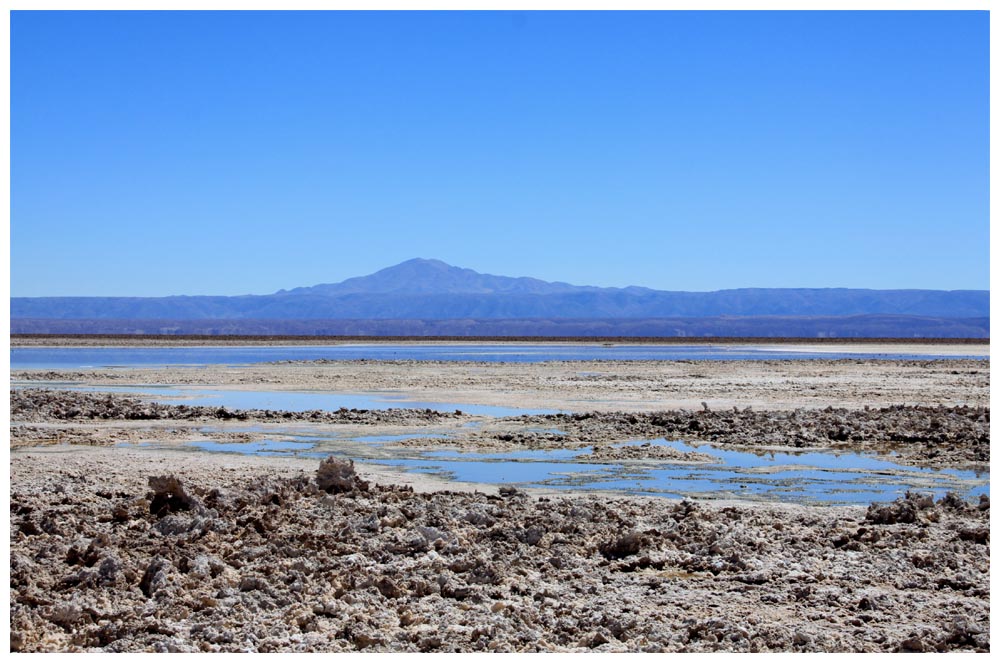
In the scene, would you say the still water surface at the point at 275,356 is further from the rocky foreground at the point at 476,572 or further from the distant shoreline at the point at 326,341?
the rocky foreground at the point at 476,572

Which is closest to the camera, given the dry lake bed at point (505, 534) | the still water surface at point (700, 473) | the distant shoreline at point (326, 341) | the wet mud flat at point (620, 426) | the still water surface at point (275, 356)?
the dry lake bed at point (505, 534)

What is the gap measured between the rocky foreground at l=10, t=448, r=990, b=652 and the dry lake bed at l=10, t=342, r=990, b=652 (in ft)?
0.08

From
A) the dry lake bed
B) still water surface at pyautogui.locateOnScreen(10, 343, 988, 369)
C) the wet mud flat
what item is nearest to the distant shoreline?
still water surface at pyautogui.locateOnScreen(10, 343, 988, 369)

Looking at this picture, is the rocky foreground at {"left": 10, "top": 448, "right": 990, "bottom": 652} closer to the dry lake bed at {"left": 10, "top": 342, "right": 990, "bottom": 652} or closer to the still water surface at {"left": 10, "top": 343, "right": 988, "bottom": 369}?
the dry lake bed at {"left": 10, "top": 342, "right": 990, "bottom": 652}

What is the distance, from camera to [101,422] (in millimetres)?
19609

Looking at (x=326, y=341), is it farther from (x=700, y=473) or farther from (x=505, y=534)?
(x=505, y=534)

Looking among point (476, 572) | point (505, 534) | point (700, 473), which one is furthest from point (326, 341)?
point (476, 572)

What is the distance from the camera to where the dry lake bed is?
22.4 feet

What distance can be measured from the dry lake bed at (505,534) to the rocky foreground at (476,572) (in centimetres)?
2

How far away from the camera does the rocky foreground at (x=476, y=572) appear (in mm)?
6688

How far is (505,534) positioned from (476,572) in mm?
1251

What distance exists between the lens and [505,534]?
30.4 feet

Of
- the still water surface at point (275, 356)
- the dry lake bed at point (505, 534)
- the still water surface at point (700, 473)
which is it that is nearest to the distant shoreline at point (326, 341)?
the still water surface at point (275, 356)
